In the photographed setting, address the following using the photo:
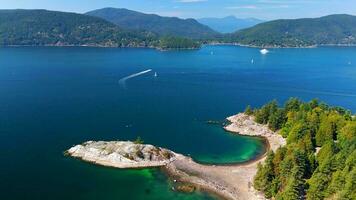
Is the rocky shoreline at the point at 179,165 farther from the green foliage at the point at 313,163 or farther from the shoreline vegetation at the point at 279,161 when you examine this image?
the green foliage at the point at 313,163

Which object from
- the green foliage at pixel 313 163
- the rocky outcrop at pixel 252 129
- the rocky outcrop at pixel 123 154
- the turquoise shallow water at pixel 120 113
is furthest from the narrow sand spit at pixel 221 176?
the rocky outcrop at pixel 252 129

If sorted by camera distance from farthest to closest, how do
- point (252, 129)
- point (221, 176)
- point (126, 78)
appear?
1. point (126, 78)
2. point (252, 129)
3. point (221, 176)

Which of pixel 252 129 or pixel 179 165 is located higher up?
pixel 252 129

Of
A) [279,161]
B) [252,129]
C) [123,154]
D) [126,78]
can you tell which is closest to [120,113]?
[123,154]

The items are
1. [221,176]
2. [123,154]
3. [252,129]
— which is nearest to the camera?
[221,176]

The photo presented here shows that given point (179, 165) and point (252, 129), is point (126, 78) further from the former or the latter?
point (179, 165)

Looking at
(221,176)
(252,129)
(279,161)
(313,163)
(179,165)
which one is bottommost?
(221,176)

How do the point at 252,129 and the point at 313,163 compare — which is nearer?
the point at 313,163
